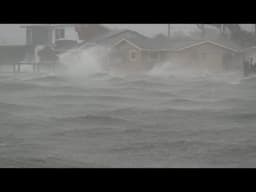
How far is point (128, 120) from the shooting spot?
6367 mm

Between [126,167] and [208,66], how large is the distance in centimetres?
152

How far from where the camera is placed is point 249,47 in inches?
253

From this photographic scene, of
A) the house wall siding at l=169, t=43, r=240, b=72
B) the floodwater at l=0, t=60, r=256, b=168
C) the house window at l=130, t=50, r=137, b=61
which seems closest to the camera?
the floodwater at l=0, t=60, r=256, b=168

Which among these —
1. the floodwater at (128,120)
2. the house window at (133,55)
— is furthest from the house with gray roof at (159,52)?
the floodwater at (128,120)

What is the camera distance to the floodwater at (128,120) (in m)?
6.19

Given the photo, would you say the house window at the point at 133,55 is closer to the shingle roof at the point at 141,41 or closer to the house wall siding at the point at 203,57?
the shingle roof at the point at 141,41

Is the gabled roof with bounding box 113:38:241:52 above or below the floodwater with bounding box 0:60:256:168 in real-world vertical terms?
above

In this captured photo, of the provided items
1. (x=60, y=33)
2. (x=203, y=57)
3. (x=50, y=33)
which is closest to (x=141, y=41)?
(x=203, y=57)

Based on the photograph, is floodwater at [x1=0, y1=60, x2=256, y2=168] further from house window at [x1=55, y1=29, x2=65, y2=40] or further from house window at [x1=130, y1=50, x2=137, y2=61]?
house window at [x1=55, y1=29, x2=65, y2=40]

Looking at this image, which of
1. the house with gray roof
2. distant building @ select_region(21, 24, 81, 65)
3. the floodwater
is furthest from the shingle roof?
the floodwater

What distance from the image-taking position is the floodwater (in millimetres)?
6188
